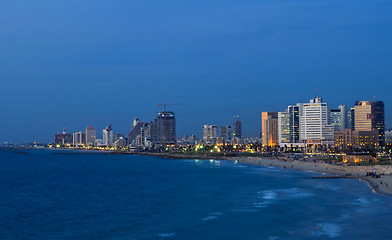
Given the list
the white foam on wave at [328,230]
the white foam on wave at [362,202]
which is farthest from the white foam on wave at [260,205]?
the white foam on wave at [328,230]

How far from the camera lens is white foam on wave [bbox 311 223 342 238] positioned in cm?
3855

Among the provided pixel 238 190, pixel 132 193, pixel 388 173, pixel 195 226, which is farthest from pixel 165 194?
pixel 388 173

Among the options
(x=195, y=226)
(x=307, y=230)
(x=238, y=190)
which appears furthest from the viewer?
(x=238, y=190)

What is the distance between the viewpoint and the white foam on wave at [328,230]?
3855cm

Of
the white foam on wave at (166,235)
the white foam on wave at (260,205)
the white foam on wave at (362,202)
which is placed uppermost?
the white foam on wave at (362,202)

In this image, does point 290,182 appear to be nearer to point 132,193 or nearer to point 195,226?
point 132,193

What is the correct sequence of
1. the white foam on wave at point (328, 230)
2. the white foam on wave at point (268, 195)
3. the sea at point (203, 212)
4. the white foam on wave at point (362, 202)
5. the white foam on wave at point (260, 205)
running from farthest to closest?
1. the white foam on wave at point (268, 195)
2. the white foam on wave at point (260, 205)
3. the white foam on wave at point (362, 202)
4. the sea at point (203, 212)
5. the white foam on wave at point (328, 230)

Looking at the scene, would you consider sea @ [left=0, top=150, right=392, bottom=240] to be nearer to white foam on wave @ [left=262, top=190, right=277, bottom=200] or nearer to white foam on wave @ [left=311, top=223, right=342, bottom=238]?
white foam on wave @ [left=311, top=223, right=342, bottom=238]

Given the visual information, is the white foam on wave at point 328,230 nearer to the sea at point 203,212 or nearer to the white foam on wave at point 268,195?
the sea at point 203,212

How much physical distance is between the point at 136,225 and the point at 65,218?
32.6 feet

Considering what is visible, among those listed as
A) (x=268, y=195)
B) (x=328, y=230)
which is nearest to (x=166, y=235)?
(x=328, y=230)

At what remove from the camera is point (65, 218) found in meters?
50.8

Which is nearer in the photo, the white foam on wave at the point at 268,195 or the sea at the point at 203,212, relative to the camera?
the sea at the point at 203,212

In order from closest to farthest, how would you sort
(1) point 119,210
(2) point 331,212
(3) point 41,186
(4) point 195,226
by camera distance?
(4) point 195,226, (2) point 331,212, (1) point 119,210, (3) point 41,186
